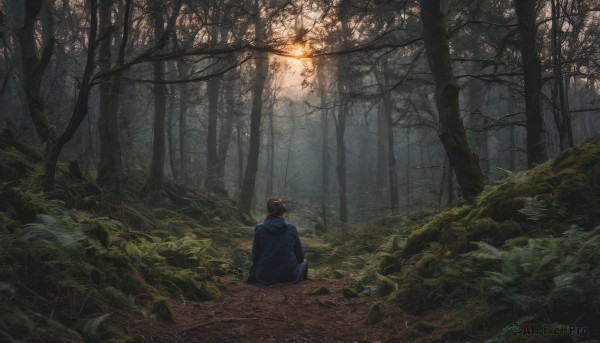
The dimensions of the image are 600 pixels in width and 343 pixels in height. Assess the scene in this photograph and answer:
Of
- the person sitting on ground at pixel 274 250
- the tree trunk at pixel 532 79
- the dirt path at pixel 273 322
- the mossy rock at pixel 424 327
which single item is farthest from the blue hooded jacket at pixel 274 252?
the tree trunk at pixel 532 79

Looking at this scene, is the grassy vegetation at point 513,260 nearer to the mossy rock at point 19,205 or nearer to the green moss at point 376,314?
the green moss at point 376,314

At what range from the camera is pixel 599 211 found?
4.58 meters

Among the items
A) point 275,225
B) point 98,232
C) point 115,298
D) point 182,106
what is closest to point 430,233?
point 275,225

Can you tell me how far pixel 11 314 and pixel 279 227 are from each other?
4486 mm

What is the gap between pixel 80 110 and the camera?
608 centimetres

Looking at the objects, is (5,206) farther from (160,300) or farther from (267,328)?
(267,328)

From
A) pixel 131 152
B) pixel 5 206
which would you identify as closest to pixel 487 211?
pixel 5 206

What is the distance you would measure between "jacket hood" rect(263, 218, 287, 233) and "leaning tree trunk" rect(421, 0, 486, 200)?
3.11m

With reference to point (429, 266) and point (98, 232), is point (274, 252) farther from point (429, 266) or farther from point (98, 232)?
point (98, 232)

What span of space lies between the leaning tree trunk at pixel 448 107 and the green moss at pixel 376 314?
3.46 metres

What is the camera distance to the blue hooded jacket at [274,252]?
7012mm

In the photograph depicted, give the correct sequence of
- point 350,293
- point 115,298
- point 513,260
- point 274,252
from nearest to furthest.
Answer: point 513,260 → point 115,298 → point 350,293 → point 274,252

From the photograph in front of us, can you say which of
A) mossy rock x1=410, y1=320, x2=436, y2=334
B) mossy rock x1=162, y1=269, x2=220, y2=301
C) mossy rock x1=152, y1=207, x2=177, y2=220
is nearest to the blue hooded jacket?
mossy rock x1=162, y1=269, x2=220, y2=301

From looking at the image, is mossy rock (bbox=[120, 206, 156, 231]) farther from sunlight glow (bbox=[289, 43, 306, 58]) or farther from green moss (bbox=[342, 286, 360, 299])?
green moss (bbox=[342, 286, 360, 299])
